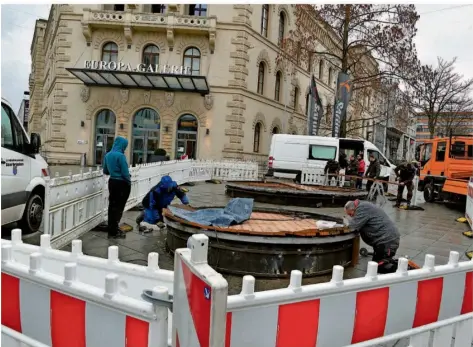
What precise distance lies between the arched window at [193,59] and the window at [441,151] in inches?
612

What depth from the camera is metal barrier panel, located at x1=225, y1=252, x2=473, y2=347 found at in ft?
6.00

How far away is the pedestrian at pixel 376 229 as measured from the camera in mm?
5184

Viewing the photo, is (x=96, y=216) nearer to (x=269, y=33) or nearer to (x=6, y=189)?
(x=6, y=189)

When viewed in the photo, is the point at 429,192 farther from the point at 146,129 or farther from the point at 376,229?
the point at 146,129

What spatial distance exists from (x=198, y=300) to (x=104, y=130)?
2525 cm

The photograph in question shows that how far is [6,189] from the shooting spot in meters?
5.96

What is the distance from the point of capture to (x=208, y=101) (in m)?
24.8

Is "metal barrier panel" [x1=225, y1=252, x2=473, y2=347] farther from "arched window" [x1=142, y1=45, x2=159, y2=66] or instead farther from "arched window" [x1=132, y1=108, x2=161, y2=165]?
"arched window" [x1=142, y1=45, x2=159, y2=66]

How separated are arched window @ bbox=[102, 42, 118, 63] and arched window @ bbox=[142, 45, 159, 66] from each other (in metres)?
1.90

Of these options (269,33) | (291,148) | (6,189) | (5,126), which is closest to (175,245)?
(6,189)

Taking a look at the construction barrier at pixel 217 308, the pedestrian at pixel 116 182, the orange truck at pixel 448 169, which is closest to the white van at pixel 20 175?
the pedestrian at pixel 116 182

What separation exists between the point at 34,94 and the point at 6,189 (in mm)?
47337

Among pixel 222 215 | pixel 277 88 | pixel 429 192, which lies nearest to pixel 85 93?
pixel 277 88

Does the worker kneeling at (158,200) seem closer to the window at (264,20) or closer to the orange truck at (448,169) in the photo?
the orange truck at (448,169)
